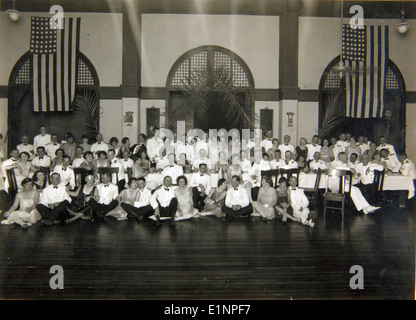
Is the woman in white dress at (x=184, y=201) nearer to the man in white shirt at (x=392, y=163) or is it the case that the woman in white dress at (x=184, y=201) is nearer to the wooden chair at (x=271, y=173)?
the wooden chair at (x=271, y=173)

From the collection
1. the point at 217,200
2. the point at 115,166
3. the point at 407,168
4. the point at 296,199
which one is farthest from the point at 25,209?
the point at 407,168

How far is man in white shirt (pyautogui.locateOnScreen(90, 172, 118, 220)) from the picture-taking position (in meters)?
6.58

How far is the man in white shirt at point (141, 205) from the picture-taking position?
6617mm

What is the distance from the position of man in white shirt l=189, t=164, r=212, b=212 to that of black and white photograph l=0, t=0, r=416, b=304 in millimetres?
43

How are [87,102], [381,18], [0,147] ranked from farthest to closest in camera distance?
[381,18], [87,102], [0,147]

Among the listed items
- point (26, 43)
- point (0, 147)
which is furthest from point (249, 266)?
point (26, 43)

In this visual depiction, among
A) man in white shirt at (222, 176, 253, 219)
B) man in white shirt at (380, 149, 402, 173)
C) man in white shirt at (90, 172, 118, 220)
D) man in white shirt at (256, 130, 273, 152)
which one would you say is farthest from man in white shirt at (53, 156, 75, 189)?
man in white shirt at (380, 149, 402, 173)

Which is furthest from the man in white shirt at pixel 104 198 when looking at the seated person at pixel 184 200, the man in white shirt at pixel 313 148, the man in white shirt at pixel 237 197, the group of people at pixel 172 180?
the man in white shirt at pixel 313 148

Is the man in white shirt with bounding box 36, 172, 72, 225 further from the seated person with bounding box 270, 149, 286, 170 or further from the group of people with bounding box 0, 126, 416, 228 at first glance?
the seated person with bounding box 270, 149, 286, 170

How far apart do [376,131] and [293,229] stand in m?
6.89

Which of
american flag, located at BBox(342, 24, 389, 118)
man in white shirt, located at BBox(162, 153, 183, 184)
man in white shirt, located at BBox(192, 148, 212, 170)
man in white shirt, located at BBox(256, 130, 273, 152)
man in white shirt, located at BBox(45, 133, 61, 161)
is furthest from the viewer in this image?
american flag, located at BBox(342, 24, 389, 118)

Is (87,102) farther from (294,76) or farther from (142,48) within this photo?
(294,76)

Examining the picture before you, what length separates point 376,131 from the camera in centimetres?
1141

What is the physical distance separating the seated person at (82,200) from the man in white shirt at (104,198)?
112mm
